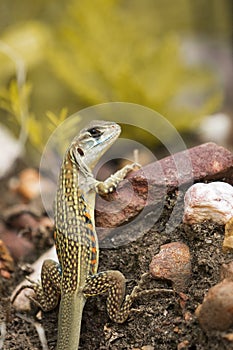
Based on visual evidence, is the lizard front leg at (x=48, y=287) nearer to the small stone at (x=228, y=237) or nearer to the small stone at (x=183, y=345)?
the small stone at (x=183, y=345)

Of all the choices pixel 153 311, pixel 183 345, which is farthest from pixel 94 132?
pixel 183 345

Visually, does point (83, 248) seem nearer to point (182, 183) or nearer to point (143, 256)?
point (143, 256)

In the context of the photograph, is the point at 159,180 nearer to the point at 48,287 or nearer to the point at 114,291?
the point at 114,291

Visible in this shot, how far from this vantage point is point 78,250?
3299 mm

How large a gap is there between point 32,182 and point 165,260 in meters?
3.15

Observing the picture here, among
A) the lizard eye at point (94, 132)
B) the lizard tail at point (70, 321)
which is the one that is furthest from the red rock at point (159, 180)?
the lizard tail at point (70, 321)

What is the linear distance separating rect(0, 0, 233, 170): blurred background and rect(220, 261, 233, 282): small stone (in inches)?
123

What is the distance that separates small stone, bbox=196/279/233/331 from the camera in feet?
8.59

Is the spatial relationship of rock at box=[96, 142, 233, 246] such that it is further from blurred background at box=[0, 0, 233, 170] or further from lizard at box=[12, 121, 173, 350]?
blurred background at box=[0, 0, 233, 170]

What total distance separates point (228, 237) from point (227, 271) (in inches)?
9.6

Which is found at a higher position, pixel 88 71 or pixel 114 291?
pixel 88 71

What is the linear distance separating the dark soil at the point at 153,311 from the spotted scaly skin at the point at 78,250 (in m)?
0.10

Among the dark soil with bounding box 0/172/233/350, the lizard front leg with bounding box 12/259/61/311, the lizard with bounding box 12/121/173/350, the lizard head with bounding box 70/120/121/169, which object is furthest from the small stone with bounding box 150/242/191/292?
the lizard head with bounding box 70/120/121/169

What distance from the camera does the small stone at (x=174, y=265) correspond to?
3.14 meters
